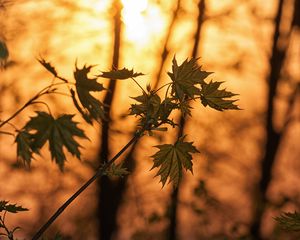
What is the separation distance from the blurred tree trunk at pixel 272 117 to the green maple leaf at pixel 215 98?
5.12 m

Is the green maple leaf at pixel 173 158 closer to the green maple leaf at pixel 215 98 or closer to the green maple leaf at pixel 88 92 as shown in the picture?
the green maple leaf at pixel 215 98

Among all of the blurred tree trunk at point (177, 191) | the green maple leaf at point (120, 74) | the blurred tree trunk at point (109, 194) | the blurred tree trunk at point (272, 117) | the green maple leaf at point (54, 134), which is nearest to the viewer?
the green maple leaf at point (54, 134)

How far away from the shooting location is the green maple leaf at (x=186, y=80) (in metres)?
1.25

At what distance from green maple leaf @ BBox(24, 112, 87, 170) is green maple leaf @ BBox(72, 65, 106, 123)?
5cm

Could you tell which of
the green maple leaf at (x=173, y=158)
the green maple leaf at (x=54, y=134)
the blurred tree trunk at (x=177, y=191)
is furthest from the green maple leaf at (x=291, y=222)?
the blurred tree trunk at (x=177, y=191)

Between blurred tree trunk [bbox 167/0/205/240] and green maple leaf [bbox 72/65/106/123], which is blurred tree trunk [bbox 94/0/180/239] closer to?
blurred tree trunk [bbox 167/0/205/240]

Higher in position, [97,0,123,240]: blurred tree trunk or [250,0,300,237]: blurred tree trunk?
[250,0,300,237]: blurred tree trunk

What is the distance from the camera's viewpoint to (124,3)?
17.7 feet

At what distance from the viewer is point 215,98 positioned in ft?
4.29

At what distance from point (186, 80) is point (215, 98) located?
0.09 m

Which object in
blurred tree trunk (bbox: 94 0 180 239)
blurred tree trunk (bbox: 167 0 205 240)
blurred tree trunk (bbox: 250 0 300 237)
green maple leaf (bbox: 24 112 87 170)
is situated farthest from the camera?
blurred tree trunk (bbox: 250 0 300 237)

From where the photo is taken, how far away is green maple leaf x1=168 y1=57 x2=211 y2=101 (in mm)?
1252

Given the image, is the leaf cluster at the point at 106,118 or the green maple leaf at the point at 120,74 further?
the green maple leaf at the point at 120,74

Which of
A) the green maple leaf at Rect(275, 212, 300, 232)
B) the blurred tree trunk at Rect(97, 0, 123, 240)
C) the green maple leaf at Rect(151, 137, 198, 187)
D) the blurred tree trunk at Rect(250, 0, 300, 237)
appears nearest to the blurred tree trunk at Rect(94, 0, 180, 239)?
the blurred tree trunk at Rect(97, 0, 123, 240)
